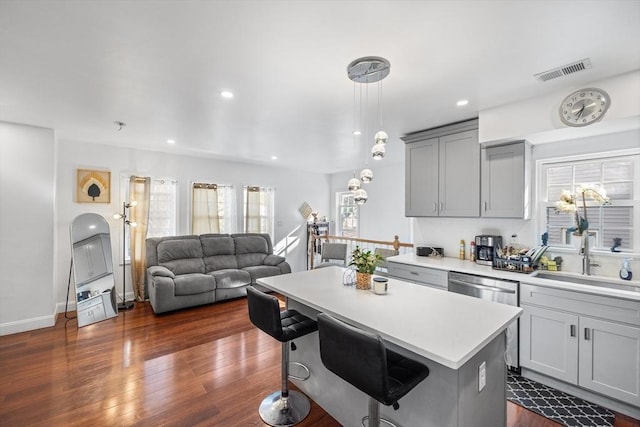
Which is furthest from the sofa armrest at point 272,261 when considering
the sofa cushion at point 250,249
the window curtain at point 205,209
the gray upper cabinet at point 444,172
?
the gray upper cabinet at point 444,172

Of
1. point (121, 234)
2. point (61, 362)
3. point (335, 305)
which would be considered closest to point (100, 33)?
point (335, 305)

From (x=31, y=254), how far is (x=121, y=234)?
4.00 ft

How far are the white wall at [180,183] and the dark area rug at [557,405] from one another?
5280 mm

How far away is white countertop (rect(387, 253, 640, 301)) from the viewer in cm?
220

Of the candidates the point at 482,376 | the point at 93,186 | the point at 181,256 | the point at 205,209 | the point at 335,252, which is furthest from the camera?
the point at 335,252

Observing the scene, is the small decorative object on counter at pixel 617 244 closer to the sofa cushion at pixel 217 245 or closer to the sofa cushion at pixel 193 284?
the sofa cushion at pixel 193 284

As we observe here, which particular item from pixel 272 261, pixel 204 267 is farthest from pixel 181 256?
pixel 272 261

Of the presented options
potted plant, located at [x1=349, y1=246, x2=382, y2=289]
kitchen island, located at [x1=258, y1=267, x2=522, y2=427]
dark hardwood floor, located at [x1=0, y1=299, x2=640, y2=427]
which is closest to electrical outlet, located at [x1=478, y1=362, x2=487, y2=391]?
kitchen island, located at [x1=258, y1=267, x2=522, y2=427]

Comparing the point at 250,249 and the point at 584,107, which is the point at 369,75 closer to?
the point at 584,107

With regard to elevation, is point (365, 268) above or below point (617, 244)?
below

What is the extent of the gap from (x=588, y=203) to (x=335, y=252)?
4.24 m

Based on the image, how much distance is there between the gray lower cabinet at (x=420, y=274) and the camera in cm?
320

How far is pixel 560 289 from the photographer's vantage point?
7.97ft

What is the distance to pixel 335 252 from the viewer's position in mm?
6223
